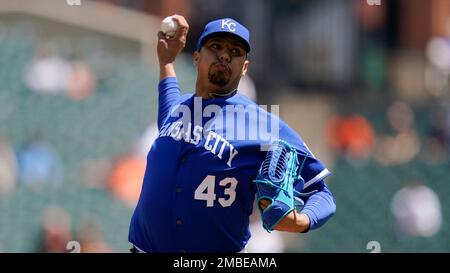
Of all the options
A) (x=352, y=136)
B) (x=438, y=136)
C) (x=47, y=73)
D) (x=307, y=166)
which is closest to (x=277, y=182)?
(x=307, y=166)

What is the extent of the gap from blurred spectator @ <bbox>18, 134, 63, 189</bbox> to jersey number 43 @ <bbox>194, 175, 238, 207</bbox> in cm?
464

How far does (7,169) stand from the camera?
8.81 m

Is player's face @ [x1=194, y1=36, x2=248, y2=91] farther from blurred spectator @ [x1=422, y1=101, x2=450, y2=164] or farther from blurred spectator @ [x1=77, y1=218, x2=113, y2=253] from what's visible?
blurred spectator @ [x1=422, y1=101, x2=450, y2=164]

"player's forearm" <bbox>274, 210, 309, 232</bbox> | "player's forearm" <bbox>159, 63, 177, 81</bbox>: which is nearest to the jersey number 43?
"player's forearm" <bbox>274, 210, 309, 232</bbox>

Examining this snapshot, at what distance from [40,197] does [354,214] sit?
9.52 feet

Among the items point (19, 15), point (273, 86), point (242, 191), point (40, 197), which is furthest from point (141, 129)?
point (242, 191)

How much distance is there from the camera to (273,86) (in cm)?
1302

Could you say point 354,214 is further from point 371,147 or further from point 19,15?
point 19,15

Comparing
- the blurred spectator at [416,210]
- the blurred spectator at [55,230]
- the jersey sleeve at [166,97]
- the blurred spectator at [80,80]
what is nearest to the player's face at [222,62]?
the jersey sleeve at [166,97]

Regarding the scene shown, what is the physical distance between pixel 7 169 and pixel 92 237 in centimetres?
91

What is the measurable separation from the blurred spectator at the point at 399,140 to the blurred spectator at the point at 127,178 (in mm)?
2438

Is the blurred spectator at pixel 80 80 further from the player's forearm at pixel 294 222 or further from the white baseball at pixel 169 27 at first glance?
the player's forearm at pixel 294 222

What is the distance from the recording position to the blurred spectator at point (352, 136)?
10.6 m

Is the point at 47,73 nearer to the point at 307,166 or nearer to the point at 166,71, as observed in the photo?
the point at 166,71
